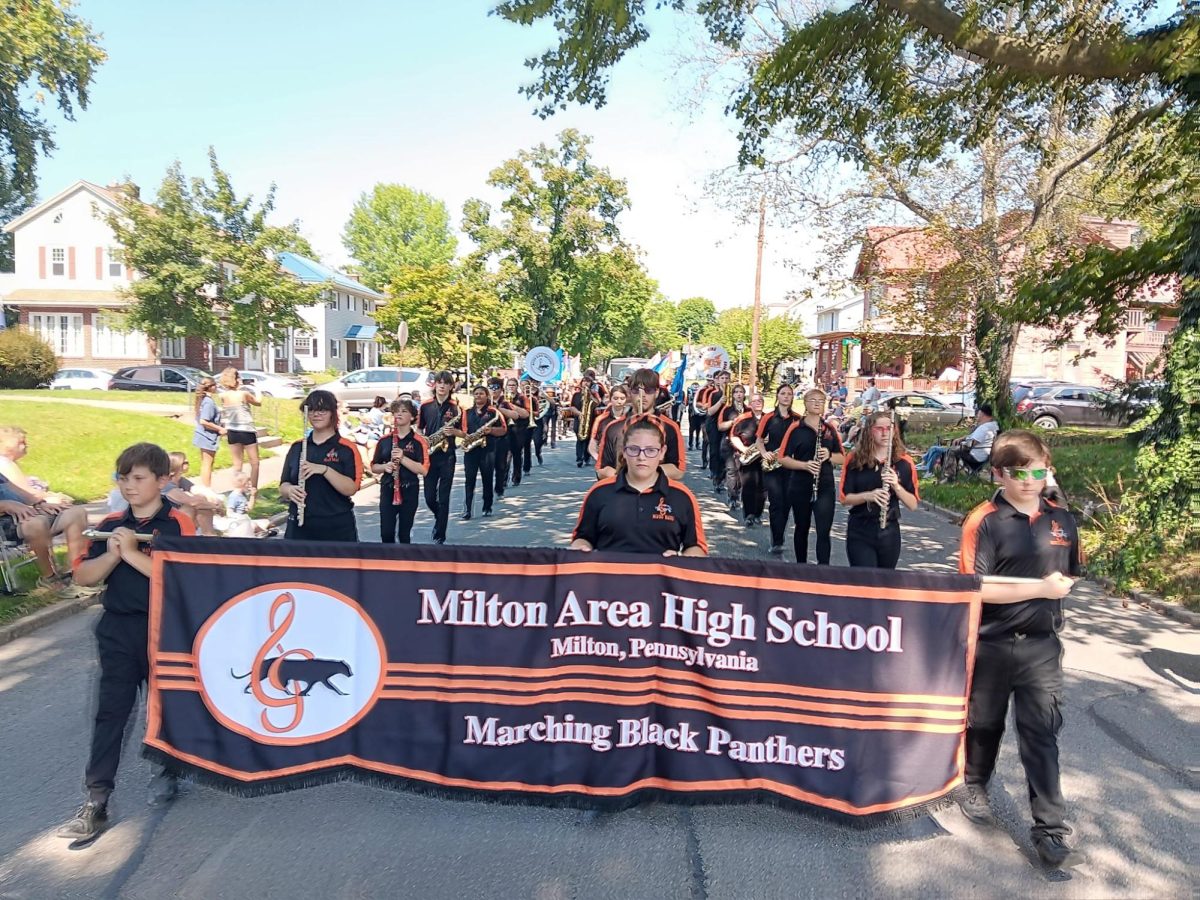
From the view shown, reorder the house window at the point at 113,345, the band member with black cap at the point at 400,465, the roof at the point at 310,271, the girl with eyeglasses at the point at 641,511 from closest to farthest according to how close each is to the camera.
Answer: the girl with eyeglasses at the point at 641,511 < the band member with black cap at the point at 400,465 < the house window at the point at 113,345 < the roof at the point at 310,271

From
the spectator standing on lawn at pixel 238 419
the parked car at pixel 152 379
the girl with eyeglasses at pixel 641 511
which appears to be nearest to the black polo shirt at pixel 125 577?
the girl with eyeglasses at pixel 641 511

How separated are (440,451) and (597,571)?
684 cm

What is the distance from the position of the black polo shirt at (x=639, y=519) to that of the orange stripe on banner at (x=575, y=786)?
113cm

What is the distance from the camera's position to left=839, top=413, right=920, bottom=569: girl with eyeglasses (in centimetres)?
647

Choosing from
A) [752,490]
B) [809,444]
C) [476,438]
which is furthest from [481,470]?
[809,444]

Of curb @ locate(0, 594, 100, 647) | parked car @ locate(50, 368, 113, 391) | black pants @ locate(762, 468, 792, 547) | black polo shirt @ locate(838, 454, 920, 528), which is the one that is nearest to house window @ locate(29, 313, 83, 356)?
parked car @ locate(50, 368, 113, 391)

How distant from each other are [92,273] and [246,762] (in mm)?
51432

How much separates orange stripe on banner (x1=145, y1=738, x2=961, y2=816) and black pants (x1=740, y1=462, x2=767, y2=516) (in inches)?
327

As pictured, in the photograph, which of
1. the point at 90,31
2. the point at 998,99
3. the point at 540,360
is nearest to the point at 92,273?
the point at 90,31

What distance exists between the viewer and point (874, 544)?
6.52 m

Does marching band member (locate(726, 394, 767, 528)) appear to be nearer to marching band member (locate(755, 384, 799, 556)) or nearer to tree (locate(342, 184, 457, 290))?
marching band member (locate(755, 384, 799, 556))

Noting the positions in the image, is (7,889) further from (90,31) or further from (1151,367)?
(90,31)

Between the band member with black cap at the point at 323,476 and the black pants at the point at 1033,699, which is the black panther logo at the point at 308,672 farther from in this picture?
the black pants at the point at 1033,699

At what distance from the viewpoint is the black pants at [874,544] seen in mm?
6488
